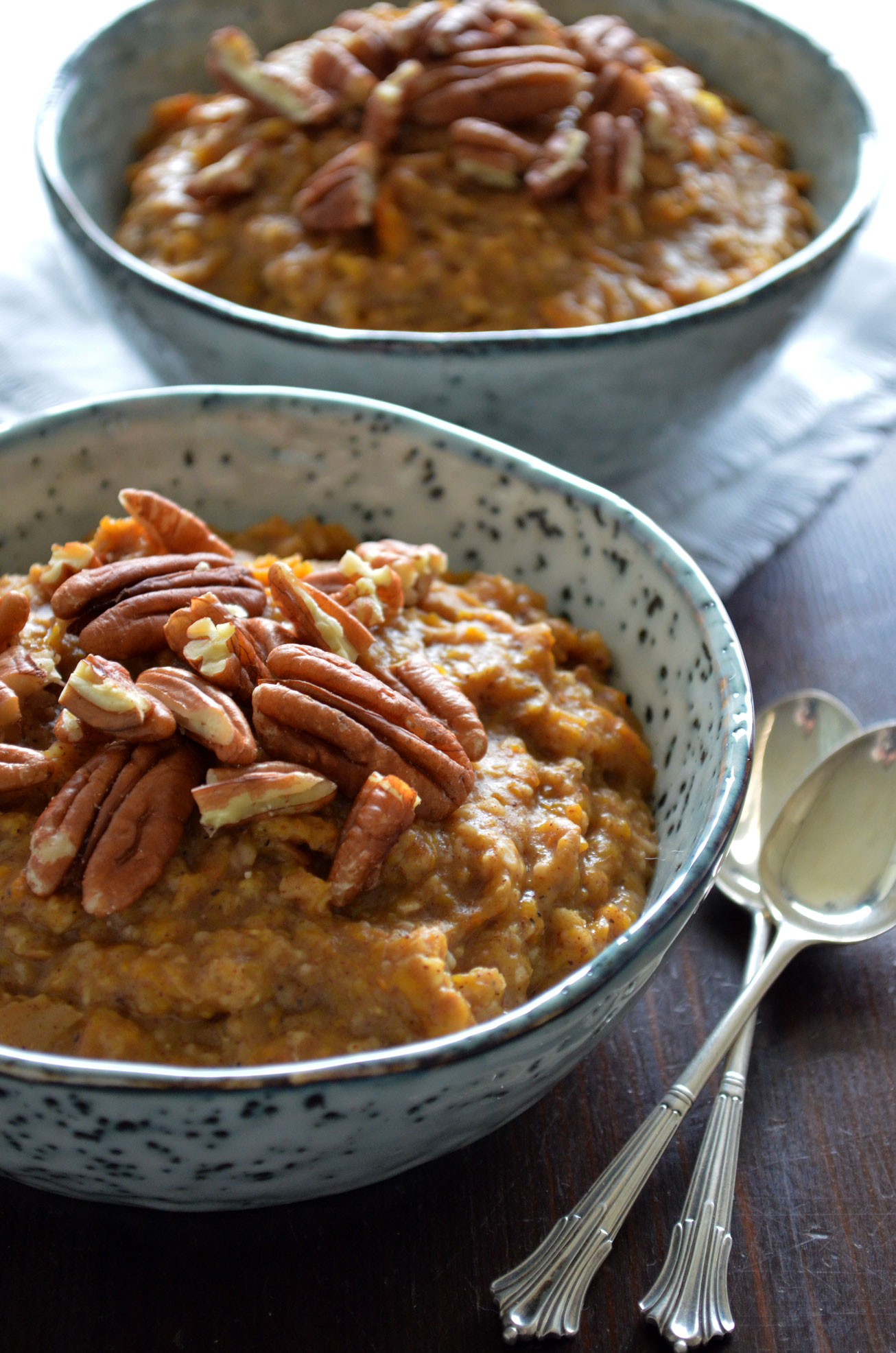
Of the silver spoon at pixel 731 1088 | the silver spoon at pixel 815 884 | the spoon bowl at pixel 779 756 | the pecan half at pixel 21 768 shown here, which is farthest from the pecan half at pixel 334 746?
the spoon bowl at pixel 779 756

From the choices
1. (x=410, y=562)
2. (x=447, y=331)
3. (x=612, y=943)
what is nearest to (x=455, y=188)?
(x=447, y=331)

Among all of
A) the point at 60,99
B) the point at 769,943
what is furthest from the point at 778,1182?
the point at 60,99

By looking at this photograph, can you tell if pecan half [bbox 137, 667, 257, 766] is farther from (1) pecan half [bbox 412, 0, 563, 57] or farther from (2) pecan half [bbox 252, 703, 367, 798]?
(1) pecan half [bbox 412, 0, 563, 57]

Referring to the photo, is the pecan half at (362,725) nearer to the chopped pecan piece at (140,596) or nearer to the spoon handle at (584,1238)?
the chopped pecan piece at (140,596)

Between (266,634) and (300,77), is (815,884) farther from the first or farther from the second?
(300,77)

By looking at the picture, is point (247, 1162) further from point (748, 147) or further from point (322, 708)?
point (748, 147)

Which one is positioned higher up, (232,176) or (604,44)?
(604,44)
